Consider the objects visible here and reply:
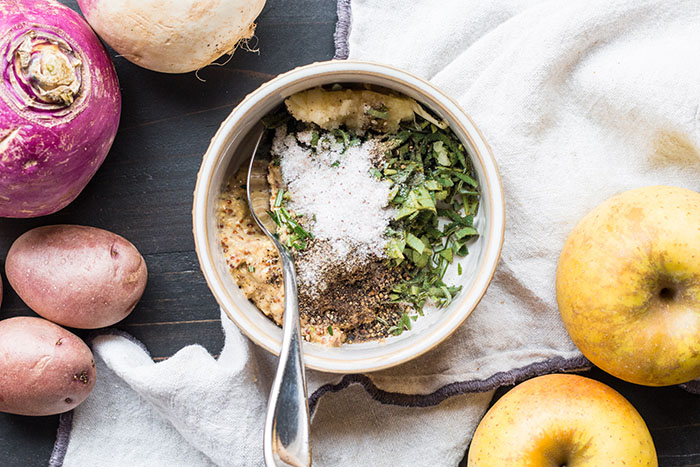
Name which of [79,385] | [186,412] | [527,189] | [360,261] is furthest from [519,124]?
[79,385]

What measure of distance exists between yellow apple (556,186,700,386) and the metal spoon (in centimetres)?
51

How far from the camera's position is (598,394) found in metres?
1.23

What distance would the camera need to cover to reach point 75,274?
128cm

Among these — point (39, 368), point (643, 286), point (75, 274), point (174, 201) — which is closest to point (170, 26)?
point (174, 201)

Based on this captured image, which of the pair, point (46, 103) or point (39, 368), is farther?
point (39, 368)

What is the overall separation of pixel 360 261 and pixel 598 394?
20.3 inches

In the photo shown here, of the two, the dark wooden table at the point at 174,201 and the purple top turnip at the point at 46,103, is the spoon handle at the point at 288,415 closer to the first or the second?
the dark wooden table at the point at 174,201

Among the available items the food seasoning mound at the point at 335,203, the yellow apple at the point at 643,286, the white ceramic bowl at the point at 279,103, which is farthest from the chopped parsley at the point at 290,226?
the yellow apple at the point at 643,286

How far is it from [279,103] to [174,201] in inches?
14.1

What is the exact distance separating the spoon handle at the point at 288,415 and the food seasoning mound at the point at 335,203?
0.17 metres

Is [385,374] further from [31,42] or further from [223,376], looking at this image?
[31,42]

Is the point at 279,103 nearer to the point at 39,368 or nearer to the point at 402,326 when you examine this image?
the point at 402,326

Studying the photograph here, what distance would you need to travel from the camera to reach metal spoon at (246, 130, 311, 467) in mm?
997

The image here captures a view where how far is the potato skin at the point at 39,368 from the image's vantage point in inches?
50.2
